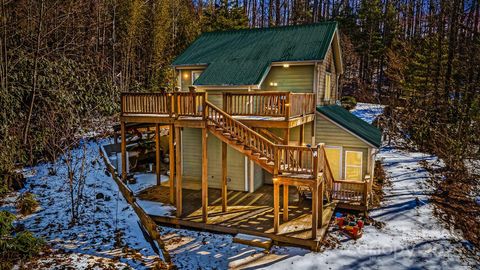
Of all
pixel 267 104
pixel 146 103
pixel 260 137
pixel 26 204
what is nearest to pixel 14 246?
pixel 26 204

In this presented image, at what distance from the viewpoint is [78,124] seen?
584 inches

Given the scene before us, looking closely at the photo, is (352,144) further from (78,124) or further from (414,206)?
(78,124)

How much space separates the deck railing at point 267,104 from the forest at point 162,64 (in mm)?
5868

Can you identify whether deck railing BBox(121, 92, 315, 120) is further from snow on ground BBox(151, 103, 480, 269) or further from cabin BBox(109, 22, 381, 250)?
snow on ground BBox(151, 103, 480, 269)

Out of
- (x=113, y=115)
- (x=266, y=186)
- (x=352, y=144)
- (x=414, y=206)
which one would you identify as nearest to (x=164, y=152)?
(x=113, y=115)

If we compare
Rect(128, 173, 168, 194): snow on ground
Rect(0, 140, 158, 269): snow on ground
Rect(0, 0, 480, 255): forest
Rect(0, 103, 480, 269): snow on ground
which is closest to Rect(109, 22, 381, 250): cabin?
Rect(128, 173, 168, 194): snow on ground

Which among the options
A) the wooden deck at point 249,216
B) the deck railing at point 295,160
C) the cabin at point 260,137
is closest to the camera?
the deck railing at point 295,160

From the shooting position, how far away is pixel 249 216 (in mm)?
11766

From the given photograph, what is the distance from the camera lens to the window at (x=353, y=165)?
46.4 ft

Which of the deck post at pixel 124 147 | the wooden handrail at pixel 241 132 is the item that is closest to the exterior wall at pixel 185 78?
the deck post at pixel 124 147

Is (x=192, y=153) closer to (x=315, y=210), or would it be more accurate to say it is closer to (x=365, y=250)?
(x=315, y=210)

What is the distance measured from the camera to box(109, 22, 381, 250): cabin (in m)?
10.8

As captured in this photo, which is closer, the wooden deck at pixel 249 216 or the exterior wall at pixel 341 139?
the wooden deck at pixel 249 216

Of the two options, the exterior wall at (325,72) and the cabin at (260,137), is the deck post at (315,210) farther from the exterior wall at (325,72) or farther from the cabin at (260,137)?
the exterior wall at (325,72)
